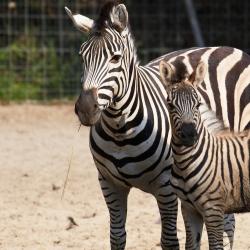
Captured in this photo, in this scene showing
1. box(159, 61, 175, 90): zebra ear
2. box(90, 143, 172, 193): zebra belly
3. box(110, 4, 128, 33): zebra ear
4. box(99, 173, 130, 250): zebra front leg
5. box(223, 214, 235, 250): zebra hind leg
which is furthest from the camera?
box(223, 214, 235, 250): zebra hind leg

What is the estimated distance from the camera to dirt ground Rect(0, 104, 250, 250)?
9.01 m

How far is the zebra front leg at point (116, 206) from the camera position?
7.74 meters

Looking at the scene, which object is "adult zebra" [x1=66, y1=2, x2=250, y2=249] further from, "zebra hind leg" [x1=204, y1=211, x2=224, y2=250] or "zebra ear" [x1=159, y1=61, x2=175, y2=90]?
"zebra hind leg" [x1=204, y1=211, x2=224, y2=250]

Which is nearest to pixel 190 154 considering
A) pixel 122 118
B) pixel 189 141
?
pixel 189 141

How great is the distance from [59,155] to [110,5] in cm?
646

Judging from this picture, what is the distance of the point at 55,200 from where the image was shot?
10.9 metres

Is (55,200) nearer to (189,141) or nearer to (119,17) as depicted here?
(119,17)

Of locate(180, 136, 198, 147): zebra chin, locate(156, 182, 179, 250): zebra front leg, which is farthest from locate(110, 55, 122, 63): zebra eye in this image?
locate(156, 182, 179, 250): zebra front leg

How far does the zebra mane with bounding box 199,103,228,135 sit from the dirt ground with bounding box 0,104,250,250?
66.7 inches

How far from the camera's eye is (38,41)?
18.5m

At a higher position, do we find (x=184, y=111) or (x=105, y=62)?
(x=105, y=62)

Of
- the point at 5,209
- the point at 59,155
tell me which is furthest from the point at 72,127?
the point at 5,209

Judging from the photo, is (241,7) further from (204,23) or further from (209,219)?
(209,219)

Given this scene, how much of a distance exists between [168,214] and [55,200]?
11.4 ft
